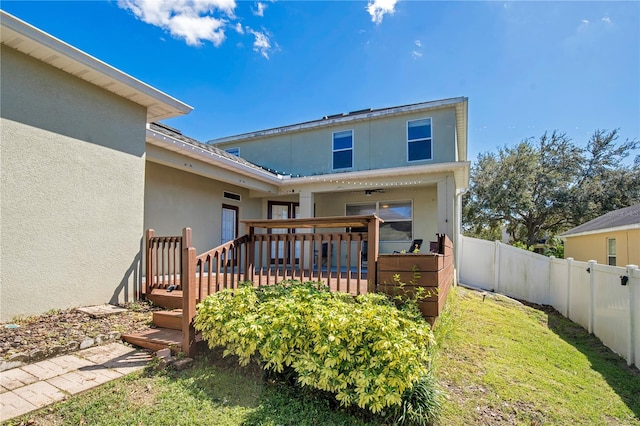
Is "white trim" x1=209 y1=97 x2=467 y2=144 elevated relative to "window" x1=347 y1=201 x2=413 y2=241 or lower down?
elevated

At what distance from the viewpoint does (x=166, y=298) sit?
502 cm

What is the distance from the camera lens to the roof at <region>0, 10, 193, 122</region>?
3.82 meters

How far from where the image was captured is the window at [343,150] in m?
10.6

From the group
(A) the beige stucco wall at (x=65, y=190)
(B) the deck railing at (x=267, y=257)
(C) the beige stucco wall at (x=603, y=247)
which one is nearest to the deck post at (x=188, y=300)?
(B) the deck railing at (x=267, y=257)

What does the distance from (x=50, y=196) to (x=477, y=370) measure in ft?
19.5

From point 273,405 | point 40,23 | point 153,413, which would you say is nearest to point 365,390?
point 273,405

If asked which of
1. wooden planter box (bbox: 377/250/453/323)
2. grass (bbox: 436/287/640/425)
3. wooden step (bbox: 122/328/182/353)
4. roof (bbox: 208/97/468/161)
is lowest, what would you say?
grass (bbox: 436/287/640/425)

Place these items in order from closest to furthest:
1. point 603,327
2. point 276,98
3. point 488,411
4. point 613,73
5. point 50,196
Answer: point 488,411, point 50,196, point 603,327, point 613,73, point 276,98

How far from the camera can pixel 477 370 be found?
12.0ft

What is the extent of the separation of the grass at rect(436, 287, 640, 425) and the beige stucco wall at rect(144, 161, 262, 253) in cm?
622

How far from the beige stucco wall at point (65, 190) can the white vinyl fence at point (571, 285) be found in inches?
318

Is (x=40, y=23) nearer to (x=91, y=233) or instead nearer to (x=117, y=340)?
(x=91, y=233)

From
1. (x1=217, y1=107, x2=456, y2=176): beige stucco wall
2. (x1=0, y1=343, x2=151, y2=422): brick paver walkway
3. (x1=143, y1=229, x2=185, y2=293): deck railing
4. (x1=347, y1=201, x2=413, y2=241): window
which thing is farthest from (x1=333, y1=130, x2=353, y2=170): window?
(x1=0, y1=343, x2=151, y2=422): brick paver walkway

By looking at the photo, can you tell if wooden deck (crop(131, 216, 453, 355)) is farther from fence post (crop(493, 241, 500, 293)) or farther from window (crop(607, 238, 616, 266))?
window (crop(607, 238, 616, 266))
